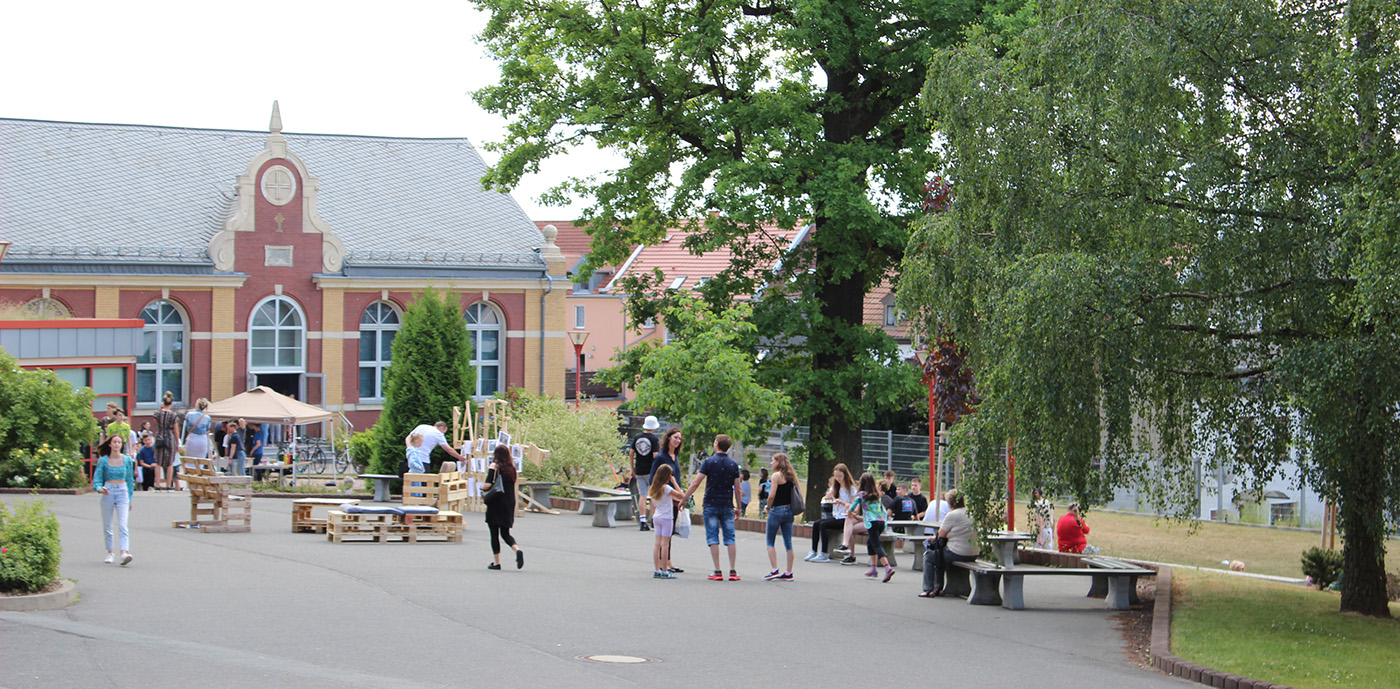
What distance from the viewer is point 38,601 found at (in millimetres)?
12055

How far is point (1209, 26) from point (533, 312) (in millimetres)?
32575

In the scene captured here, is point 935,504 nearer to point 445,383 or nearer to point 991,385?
point 991,385

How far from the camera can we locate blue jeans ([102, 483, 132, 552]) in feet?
50.5

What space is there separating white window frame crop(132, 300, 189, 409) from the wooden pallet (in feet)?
69.6

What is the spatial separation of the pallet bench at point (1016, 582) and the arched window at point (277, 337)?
29.0 metres

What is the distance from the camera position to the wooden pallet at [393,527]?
1916 cm

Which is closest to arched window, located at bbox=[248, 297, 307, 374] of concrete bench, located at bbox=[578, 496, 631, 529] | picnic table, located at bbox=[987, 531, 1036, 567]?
concrete bench, located at bbox=[578, 496, 631, 529]

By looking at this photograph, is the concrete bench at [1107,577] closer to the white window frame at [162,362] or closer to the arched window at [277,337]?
the arched window at [277,337]

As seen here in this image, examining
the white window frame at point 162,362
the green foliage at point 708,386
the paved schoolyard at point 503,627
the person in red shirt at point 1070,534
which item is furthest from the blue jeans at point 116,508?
the white window frame at point 162,362

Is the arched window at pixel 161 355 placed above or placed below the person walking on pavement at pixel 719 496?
above

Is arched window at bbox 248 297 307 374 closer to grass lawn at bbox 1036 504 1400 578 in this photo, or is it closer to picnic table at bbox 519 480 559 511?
picnic table at bbox 519 480 559 511

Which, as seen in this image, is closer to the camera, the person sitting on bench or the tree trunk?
the tree trunk

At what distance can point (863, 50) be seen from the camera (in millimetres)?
23859

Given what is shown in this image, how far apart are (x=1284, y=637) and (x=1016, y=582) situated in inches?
115
